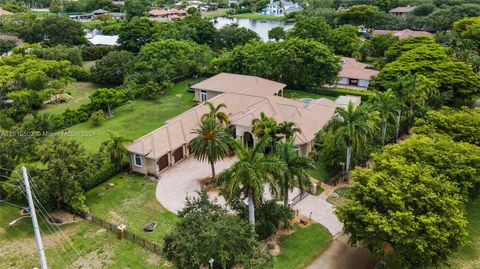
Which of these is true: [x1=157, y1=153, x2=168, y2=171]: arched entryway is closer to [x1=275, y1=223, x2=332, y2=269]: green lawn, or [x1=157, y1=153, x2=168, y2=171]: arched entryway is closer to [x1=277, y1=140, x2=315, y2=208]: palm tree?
[x1=277, y1=140, x2=315, y2=208]: palm tree

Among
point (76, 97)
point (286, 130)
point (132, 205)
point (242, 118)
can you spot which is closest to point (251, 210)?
point (286, 130)

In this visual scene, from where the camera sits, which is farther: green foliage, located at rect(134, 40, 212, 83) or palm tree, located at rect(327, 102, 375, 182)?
green foliage, located at rect(134, 40, 212, 83)

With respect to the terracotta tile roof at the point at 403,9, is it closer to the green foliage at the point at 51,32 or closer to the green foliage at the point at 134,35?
the green foliage at the point at 134,35

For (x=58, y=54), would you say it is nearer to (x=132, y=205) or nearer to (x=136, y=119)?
(x=136, y=119)

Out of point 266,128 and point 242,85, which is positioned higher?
point 242,85

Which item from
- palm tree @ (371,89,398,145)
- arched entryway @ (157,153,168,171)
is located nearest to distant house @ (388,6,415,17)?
palm tree @ (371,89,398,145)

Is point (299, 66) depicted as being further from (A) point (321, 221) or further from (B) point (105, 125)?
(A) point (321, 221)
